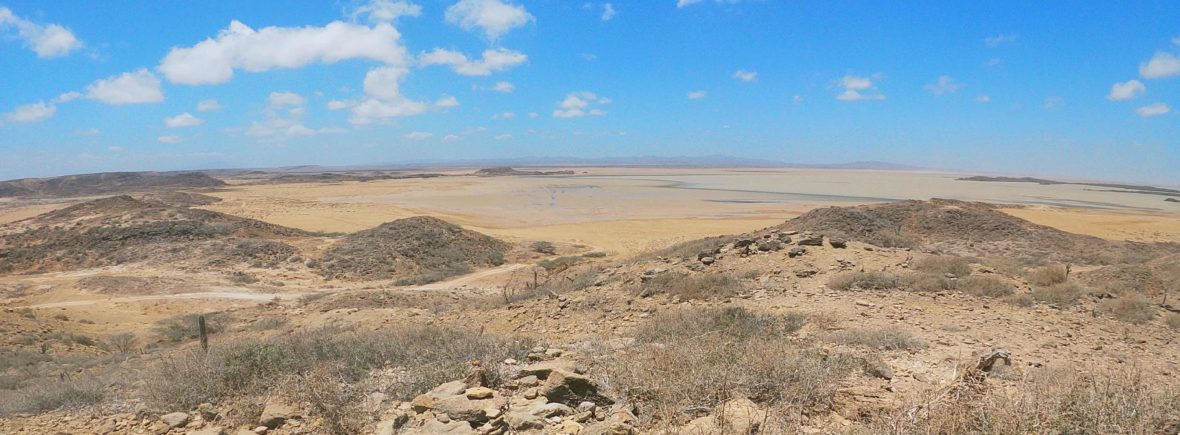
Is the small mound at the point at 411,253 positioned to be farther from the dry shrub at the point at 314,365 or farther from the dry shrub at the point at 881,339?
the dry shrub at the point at 881,339

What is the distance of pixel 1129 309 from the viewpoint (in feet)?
28.9

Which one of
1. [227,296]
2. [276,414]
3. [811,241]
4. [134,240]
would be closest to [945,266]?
[811,241]

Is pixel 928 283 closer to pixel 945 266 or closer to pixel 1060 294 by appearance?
pixel 945 266

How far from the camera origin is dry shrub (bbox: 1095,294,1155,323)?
8539mm

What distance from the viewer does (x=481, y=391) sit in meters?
4.80

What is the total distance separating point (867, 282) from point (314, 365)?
9538 mm

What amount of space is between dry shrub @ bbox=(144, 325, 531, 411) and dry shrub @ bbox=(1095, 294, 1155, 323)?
9.12 m

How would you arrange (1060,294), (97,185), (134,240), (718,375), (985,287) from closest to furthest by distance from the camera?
(718,375), (1060,294), (985,287), (134,240), (97,185)

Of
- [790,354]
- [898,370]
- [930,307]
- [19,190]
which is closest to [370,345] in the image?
[790,354]

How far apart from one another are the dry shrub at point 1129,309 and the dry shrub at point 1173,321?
17cm

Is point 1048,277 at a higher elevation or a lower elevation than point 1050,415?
lower

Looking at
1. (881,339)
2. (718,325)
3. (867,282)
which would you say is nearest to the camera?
(881,339)

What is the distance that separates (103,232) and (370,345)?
2801 centimetres

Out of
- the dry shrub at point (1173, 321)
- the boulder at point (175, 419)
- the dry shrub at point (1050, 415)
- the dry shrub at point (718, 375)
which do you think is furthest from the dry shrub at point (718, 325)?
the dry shrub at point (1173, 321)
